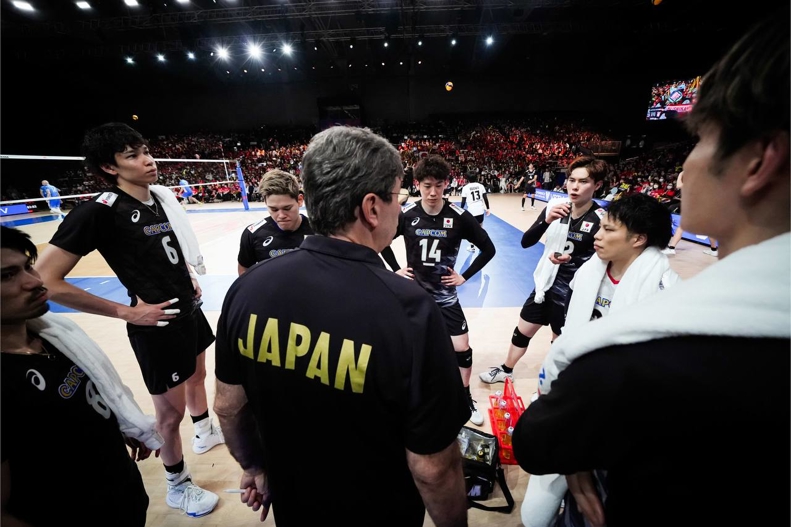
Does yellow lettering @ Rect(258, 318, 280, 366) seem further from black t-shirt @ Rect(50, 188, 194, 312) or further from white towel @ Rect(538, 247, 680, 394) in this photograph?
black t-shirt @ Rect(50, 188, 194, 312)

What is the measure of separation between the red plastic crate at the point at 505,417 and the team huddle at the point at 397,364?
1077mm

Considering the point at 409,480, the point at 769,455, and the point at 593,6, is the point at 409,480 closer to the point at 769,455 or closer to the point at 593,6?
the point at 769,455

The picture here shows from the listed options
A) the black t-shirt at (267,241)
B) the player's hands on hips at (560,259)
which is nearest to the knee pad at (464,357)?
the player's hands on hips at (560,259)

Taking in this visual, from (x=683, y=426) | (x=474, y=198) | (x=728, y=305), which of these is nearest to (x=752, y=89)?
(x=728, y=305)

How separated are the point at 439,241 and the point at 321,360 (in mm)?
2220

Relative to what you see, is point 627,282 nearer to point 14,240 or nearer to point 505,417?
point 505,417

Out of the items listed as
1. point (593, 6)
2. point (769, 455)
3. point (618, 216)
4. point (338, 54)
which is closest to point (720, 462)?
point (769, 455)

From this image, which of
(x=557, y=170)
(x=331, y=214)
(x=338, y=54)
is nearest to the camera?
(x=331, y=214)

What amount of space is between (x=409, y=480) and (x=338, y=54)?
22229 millimetres

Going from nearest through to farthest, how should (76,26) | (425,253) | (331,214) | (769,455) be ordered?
(769,455), (331,214), (425,253), (76,26)

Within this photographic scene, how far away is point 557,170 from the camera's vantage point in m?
20.9

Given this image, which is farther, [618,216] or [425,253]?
[425,253]

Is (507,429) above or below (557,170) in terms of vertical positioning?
below

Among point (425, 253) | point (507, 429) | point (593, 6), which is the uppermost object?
point (593, 6)
